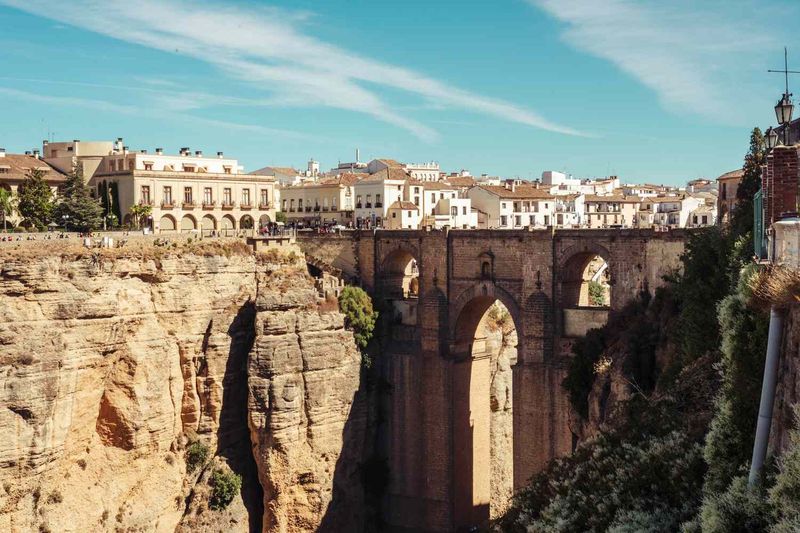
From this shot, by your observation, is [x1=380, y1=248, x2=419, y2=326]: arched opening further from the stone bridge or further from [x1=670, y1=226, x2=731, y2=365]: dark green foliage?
[x1=670, y1=226, x2=731, y2=365]: dark green foliage

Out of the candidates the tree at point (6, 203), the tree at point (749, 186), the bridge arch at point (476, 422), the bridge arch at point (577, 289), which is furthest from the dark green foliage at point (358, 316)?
the tree at point (749, 186)

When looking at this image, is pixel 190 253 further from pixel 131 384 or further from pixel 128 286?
pixel 131 384

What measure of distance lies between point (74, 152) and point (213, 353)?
22.2 m

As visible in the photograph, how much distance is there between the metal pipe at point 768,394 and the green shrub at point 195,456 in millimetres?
34562

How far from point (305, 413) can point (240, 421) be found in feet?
11.5

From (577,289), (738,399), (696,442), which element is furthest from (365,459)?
(738,399)

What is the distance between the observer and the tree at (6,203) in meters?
47.1

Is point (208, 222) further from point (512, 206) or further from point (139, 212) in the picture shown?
point (512, 206)

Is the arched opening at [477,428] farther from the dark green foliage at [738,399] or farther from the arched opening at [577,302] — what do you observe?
the dark green foliage at [738,399]

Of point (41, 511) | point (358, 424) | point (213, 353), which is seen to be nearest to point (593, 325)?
point (358, 424)

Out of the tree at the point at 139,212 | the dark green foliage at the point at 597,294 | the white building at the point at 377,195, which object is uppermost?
the white building at the point at 377,195

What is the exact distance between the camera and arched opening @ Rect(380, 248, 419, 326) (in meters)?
46.7

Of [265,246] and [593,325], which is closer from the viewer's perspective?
[593,325]

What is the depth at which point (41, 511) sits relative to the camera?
36.5 meters
